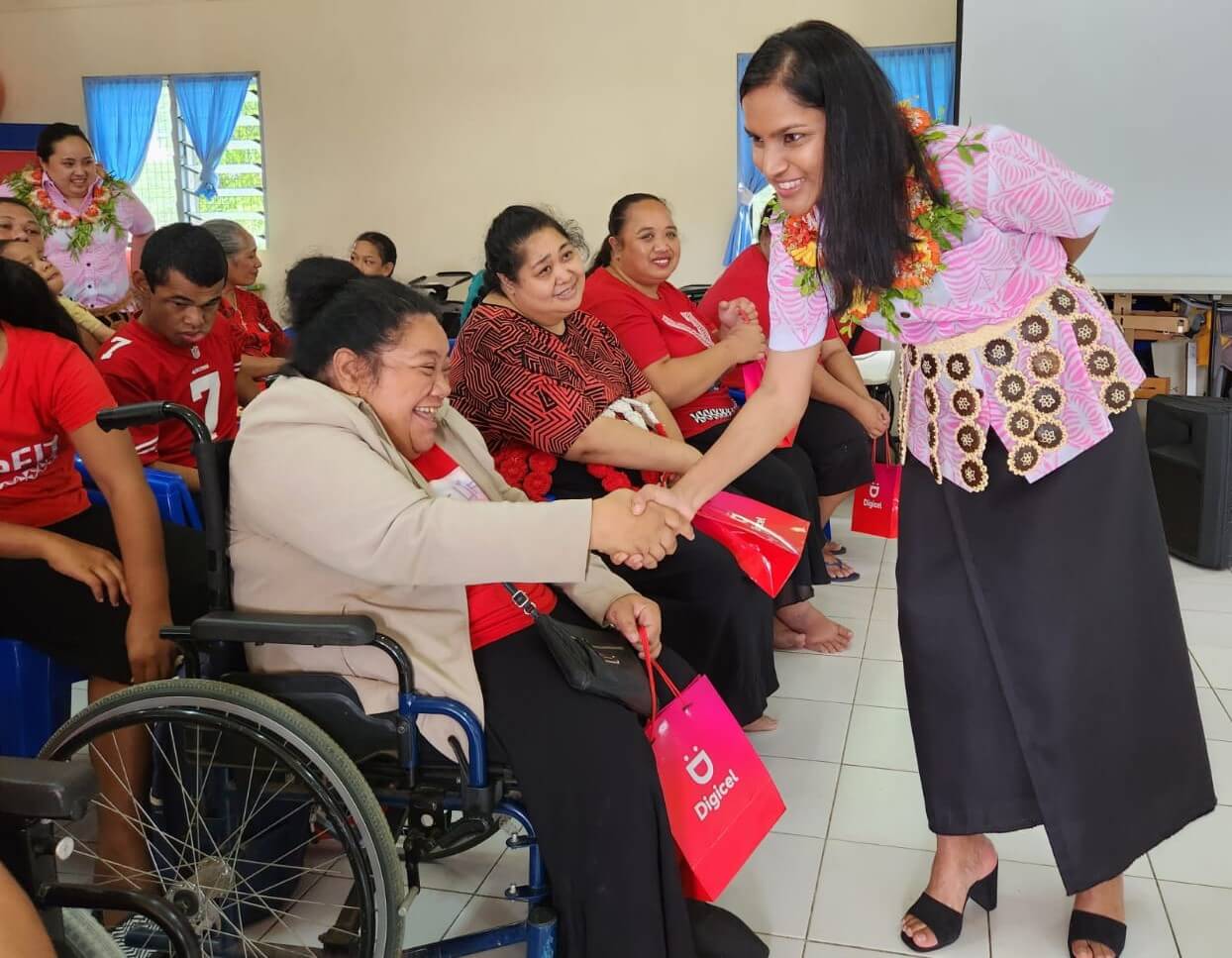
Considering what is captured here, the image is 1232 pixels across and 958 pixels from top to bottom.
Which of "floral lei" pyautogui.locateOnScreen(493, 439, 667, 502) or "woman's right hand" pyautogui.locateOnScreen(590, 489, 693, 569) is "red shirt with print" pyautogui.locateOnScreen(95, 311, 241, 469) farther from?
"woman's right hand" pyautogui.locateOnScreen(590, 489, 693, 569)

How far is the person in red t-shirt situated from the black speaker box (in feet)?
10.6

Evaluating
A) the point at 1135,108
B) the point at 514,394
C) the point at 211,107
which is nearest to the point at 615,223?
the point at 514,394

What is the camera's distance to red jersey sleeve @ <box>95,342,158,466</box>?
7.13 ft

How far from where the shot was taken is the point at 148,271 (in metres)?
2.21

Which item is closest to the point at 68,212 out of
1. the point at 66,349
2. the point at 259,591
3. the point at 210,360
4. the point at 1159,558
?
the point at 210,360

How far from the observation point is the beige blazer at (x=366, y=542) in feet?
4.36

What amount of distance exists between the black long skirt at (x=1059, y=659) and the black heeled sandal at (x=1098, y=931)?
12 centimetres

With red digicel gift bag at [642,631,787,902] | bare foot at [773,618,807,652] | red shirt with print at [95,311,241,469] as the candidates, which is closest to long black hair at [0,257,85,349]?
red shirt with print at [95,311,241,469]

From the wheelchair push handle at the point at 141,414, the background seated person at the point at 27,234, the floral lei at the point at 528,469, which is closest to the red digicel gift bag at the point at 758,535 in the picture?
the floral lei at the point at 528,469

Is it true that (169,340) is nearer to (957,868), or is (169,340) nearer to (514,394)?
(514,394)

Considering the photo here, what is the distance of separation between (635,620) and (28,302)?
3.60ft

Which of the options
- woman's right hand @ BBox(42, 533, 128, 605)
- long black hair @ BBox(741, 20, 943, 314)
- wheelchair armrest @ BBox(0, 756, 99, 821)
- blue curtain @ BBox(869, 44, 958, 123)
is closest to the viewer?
wheelchair armrest @ BBox(0, 756, 99, 821)

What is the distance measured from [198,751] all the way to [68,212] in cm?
368

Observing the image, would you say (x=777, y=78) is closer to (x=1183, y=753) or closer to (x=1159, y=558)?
(x=1159, y=558)
